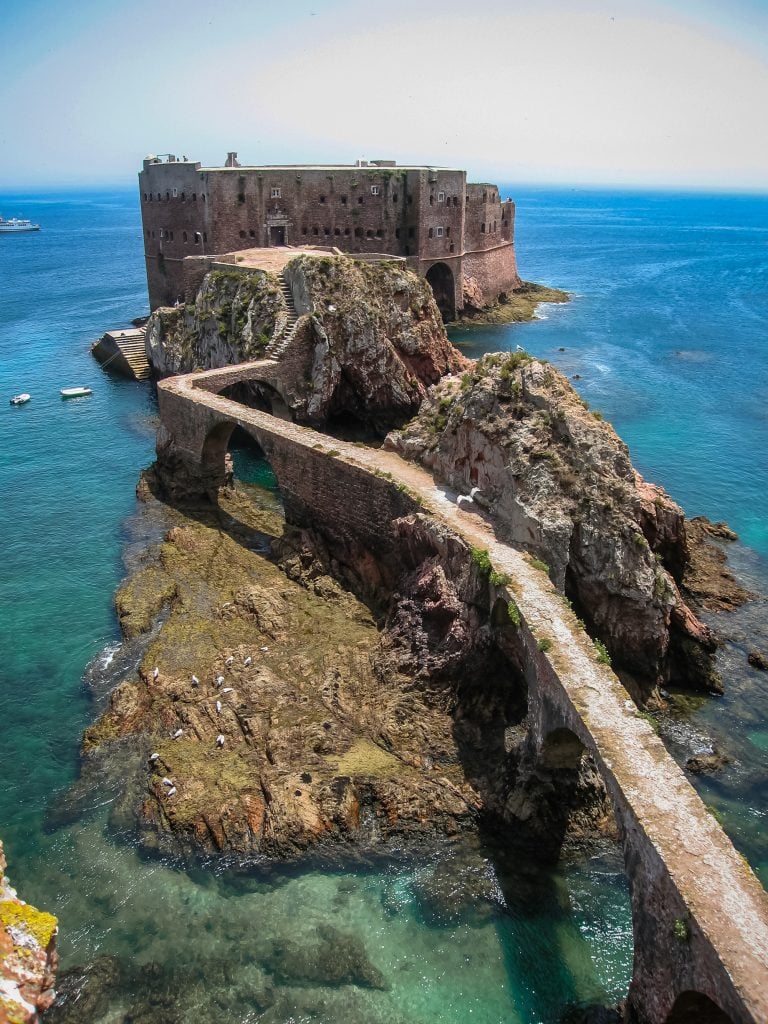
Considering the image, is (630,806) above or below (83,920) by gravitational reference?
above

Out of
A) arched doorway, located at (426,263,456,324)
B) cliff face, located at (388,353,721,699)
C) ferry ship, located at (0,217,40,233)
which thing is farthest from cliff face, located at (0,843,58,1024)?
ferry ship, located at (0,217,40,233)

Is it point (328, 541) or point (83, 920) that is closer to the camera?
point (83, 920)

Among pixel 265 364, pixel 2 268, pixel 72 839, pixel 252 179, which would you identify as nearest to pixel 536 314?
pixel 252 179

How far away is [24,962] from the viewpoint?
9812 mm

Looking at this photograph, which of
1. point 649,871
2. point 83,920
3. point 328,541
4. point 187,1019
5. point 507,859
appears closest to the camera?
point 649,871

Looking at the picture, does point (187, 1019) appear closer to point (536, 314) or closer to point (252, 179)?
point (252, 179)

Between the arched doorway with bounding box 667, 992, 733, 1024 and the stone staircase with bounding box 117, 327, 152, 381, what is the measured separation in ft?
185

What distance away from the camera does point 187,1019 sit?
14.9 m

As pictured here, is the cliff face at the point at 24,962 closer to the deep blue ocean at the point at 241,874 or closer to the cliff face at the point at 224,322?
the deep blue ocean at the point at 241,874

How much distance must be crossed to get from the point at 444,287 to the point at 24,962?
69.3 metres

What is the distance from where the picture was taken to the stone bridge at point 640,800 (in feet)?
39.6

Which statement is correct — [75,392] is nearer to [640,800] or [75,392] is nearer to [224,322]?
[224,322]

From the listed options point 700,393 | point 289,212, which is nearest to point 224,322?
point 289,212

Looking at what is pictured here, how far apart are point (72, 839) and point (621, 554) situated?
16493 millimetres
